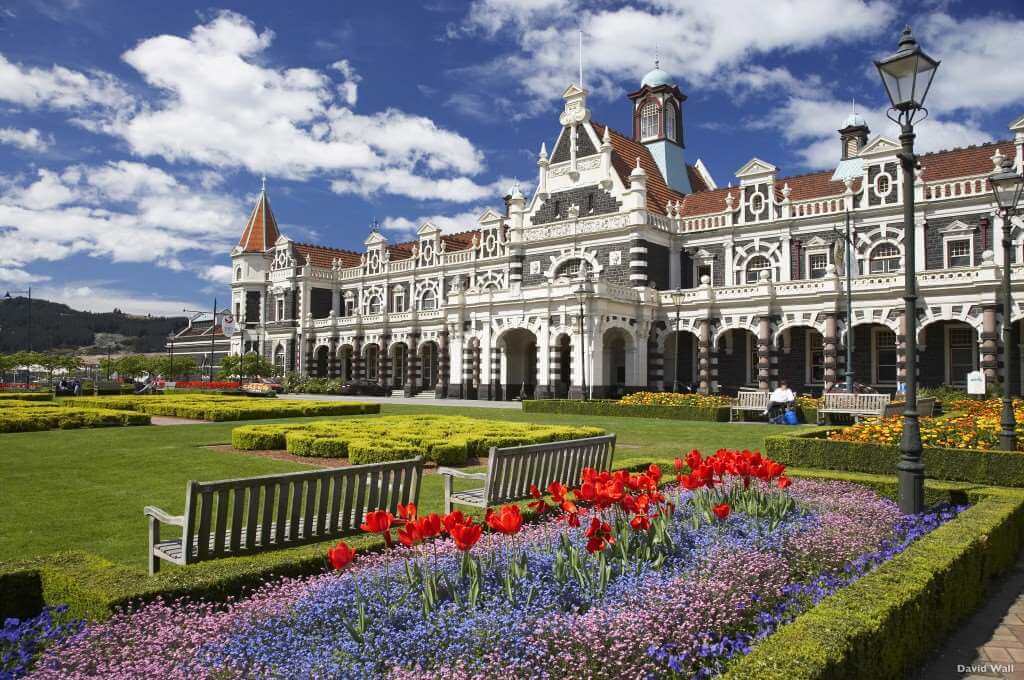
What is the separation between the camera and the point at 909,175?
8586mm

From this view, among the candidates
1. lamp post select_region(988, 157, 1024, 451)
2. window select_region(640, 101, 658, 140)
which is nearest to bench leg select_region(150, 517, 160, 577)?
lamp post select_region(988, 157, 1024, 451)

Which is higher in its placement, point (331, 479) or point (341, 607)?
point (331, 479)

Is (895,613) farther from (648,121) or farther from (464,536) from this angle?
(648,121)

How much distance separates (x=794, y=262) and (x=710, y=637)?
3585 cm

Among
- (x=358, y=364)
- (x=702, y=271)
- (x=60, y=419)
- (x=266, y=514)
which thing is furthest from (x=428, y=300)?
(x=266, y=514)

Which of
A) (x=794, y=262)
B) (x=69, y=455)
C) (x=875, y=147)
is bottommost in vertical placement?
(x=69, y=455)

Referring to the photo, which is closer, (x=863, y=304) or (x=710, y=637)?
(x=710, y=637)

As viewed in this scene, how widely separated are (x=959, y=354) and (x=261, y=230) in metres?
57.2

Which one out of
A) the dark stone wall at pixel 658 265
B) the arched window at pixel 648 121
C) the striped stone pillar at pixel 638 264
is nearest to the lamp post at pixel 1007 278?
the striped stone pillar at pixel 638 264

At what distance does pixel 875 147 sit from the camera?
113 feet

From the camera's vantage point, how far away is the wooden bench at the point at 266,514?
575 cm

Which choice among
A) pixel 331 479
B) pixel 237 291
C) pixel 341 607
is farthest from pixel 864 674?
pixel 237 291

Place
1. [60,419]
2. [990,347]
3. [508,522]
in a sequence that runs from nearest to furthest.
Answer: [508,522] < [60,419] < [990,347]

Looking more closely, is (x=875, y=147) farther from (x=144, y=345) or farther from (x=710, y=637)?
(x=144, y=345)
